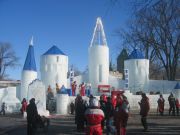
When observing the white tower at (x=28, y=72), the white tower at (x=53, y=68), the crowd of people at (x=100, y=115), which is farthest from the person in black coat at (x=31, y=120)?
the white tower at (x=53, y=68)

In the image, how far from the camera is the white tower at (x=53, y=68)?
44.4m

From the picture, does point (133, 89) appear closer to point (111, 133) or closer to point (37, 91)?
point (37, 91)

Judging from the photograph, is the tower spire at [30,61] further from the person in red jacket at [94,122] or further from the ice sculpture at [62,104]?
the person in red jacket at [94,122]

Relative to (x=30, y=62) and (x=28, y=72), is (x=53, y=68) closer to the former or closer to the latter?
(x=30, y=62)

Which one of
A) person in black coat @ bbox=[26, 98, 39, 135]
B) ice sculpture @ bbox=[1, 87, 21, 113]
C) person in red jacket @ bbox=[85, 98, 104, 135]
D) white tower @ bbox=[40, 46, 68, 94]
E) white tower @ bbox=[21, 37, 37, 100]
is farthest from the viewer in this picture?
white tower @ bbox=[40, 46, 68, 94]

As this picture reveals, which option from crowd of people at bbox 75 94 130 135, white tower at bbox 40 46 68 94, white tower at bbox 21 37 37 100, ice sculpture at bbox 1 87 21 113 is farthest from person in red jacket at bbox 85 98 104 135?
white tower at bbox 40 46 68 94

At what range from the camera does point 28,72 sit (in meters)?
43.3

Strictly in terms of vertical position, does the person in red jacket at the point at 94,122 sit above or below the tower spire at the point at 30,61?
below

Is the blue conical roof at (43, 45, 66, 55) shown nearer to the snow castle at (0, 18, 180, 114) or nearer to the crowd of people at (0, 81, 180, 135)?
the snow castle at (0, 18, 180, 114)

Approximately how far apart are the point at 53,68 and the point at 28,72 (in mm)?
2764

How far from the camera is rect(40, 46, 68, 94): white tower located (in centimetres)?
4438

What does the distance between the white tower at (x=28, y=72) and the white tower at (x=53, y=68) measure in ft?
4.39

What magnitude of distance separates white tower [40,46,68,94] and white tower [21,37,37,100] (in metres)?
1.34

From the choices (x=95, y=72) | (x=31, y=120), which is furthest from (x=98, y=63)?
(x=31, y=120)
